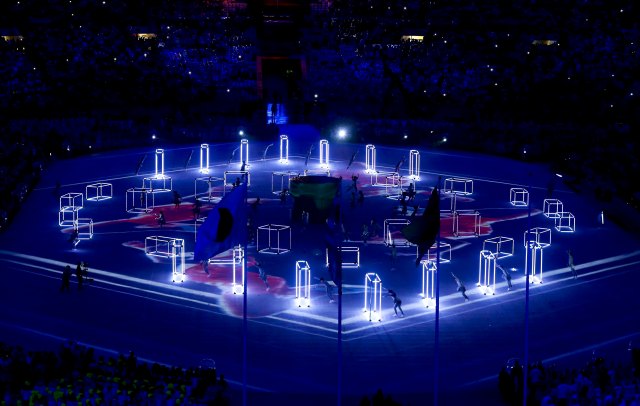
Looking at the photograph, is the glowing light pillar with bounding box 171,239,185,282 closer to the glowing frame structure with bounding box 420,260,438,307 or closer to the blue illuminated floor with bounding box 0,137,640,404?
the blue illuminated floor with bounding box 0,137,640,404

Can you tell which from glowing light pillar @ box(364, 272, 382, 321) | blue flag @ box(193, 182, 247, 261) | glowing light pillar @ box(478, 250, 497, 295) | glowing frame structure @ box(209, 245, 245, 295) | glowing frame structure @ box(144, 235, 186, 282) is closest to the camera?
blue flag @ box(193, 182, 247, 261)

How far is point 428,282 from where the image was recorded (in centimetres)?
4097

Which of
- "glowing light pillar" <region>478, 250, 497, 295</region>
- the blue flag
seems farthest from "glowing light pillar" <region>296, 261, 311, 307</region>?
the blue flag

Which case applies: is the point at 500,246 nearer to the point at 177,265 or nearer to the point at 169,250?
the point at 177,265

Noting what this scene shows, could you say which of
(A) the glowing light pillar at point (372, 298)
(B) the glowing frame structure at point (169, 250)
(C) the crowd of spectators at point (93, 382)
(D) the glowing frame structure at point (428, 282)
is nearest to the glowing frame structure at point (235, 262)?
(B) the glowing frame structure at point (169, 250)

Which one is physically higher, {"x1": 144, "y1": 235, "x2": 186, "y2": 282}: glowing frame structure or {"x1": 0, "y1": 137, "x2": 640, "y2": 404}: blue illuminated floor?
{"x1": 144, "y1": 235, "x2": 186, "y2": 282}: glowing frame structure

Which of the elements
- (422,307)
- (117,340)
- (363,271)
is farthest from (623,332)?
(117,340)

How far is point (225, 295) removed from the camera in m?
40.9

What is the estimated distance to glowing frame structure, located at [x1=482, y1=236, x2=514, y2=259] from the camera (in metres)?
46.8

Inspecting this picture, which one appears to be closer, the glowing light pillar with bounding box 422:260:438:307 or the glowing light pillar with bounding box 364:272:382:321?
the glowing light pillar with bounding box 364:272:382:321

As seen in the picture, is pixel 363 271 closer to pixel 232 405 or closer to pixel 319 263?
pixel 319 263

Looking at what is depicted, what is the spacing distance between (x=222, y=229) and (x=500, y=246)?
23.7m

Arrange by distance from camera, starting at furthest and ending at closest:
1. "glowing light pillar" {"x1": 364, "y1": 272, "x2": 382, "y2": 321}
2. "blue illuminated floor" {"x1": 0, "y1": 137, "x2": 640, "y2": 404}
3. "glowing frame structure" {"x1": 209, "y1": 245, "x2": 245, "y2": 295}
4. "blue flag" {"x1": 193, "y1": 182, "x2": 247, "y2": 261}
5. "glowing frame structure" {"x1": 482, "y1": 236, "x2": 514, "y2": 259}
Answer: "glowing frame structure" {"x1": 482, "y1": 236, "x2": 514, "y2": 259} → "glowing frame structure" {"x1": 209, "y1": 245, "x2": 245, "y2": 295} → "glowing light pillar" {"x1": 364, "y1": 272, "x2": 382, "y2": 321} → "blue illuminated floor" {"x1": 0, "y1": 137, "x2": 640, "y2": 404} → "blue flag" {"x1": 193, "y1": 182, "x2": 247, "y2": 261}

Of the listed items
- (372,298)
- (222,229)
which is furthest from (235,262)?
(222,229)
